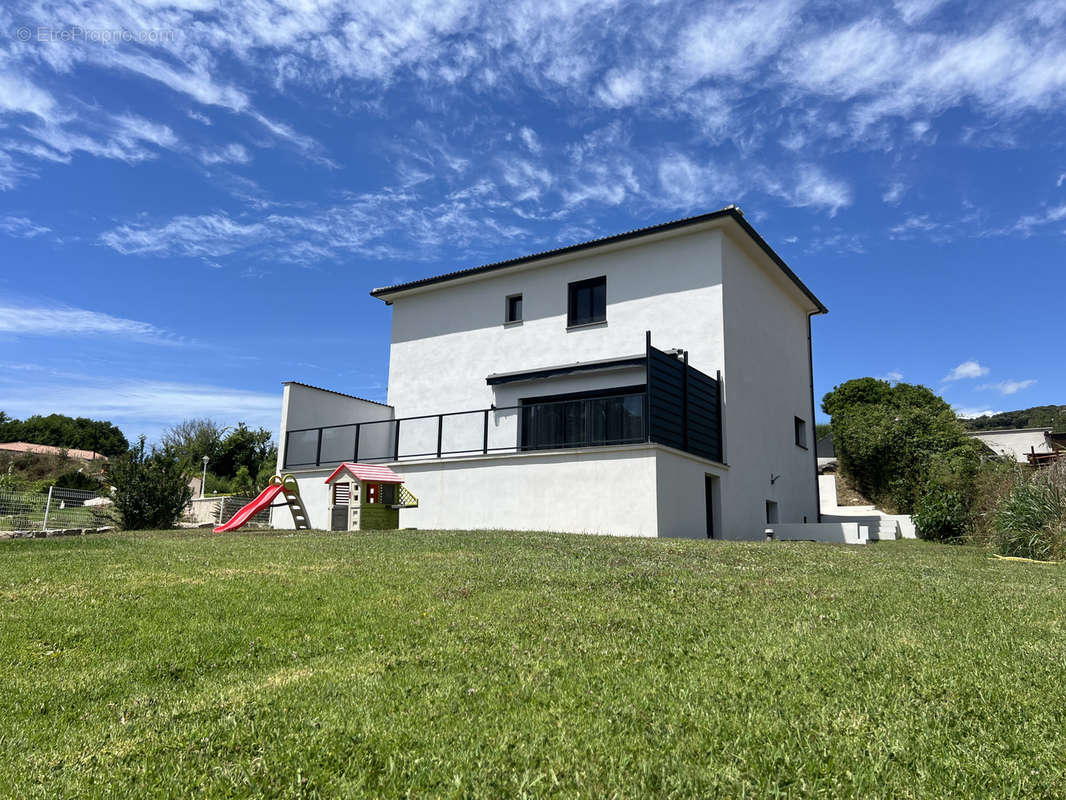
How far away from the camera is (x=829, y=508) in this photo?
96.0 ft

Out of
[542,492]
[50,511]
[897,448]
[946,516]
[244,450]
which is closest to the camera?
[542,492]

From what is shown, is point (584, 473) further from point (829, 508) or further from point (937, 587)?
point (829, 508)

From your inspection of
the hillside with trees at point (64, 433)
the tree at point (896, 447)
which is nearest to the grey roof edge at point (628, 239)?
the tree at point (896, 447)

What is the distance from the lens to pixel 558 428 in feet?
54.3

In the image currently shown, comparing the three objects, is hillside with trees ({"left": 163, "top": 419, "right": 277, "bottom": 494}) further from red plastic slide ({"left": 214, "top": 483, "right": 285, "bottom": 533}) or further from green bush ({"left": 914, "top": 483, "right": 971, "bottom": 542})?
green bush ({"left": 914, "top": 483, "right": 971, "bottom": 542})

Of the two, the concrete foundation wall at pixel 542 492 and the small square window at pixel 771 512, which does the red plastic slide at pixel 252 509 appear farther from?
the small square window at pixel 771 512

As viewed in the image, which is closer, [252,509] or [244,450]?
[252,509]

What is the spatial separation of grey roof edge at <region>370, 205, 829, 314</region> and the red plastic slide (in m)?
7.16

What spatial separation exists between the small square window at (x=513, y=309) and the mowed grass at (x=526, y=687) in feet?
44.7

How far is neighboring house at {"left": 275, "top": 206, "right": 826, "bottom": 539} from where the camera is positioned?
49.9 feet

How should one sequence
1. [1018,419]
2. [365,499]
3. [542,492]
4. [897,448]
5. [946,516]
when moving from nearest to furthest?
[542,492] → [365,499] → [946,516] → [897,448] → [1018,419]

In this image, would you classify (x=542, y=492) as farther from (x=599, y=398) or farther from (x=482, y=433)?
(x=482, y=433)

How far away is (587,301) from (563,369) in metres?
2.11

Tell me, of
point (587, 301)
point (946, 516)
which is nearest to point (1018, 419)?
point (946, 516)
